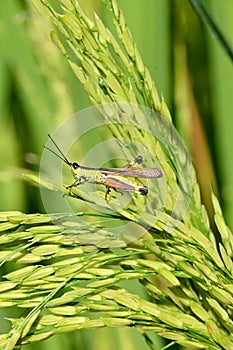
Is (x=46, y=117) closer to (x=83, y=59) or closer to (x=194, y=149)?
(x=194, y=149)

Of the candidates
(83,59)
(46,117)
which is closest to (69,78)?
(46,117)

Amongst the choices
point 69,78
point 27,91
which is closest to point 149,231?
point 69,78

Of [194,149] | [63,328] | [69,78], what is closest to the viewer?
[63,328]

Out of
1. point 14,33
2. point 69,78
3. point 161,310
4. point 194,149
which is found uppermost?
point 14,33

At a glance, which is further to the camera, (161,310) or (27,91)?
(27,91)

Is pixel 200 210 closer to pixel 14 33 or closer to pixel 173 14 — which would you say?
pixel 14 33

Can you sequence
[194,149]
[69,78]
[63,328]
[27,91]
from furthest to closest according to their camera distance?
1. [194,149]
2. [27,91]
3. [69,78]
4. [63,328]

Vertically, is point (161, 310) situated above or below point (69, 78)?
below
